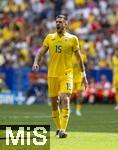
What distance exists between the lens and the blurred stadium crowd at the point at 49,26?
3188 centimetres

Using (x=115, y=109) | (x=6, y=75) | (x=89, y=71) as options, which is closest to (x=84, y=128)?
(x=115, y=109)

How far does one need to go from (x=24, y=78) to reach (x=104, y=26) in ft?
14.8

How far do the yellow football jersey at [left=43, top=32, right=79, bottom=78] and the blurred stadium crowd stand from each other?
49.2 feet

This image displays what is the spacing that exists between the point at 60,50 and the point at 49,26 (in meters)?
18.4

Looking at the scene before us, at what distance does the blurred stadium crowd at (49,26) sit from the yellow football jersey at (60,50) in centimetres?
1501

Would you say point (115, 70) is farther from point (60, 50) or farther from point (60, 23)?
point (60, 23)

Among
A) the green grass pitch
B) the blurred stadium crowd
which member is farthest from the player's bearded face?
the blurred stadium crowd

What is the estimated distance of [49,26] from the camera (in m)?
33.6

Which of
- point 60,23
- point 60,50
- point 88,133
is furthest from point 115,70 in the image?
point 60,23

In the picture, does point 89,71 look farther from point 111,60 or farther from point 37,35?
point 37,35

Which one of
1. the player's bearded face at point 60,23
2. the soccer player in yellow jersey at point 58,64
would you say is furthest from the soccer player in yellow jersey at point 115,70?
the player's bearded face at point 60,23

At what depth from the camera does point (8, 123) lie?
18.2 meters

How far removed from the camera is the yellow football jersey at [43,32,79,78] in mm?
15203

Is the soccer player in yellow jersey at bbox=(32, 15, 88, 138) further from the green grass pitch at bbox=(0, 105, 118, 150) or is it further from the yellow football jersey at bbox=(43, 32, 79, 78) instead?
the green grass pitch at bbox=(0, 105, 118, 150)
